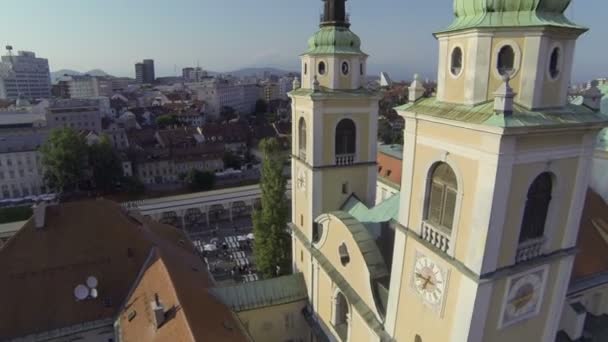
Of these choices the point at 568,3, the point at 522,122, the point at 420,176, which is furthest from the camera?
the point at 420,176

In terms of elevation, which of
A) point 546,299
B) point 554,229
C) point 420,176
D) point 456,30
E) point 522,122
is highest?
point 456,30

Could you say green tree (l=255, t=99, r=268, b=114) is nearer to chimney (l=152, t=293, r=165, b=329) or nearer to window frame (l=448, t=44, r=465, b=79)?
chimney (l=152, t=293, r=165, b=329)

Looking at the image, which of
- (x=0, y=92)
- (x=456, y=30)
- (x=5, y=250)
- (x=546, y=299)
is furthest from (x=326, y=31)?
(x=0, y=92)

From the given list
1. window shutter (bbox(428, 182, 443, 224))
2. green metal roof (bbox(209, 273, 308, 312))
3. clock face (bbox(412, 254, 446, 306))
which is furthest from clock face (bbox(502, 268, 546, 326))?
green metal roof (bbox(209, 273, 308, 312))

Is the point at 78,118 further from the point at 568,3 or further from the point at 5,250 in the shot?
the point at 568,3

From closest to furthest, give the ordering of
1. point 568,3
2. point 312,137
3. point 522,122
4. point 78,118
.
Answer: point 522,122 < point 568,3 < point 312,137 < point 78,118

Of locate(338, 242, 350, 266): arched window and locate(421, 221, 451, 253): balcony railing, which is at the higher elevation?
locate(421, 221, 451, 253): balcony railing

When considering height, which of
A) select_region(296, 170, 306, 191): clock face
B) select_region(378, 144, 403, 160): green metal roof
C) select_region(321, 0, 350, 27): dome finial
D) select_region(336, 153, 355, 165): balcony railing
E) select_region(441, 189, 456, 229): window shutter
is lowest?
select_region(378, 144, 403, 160): green metal roof
